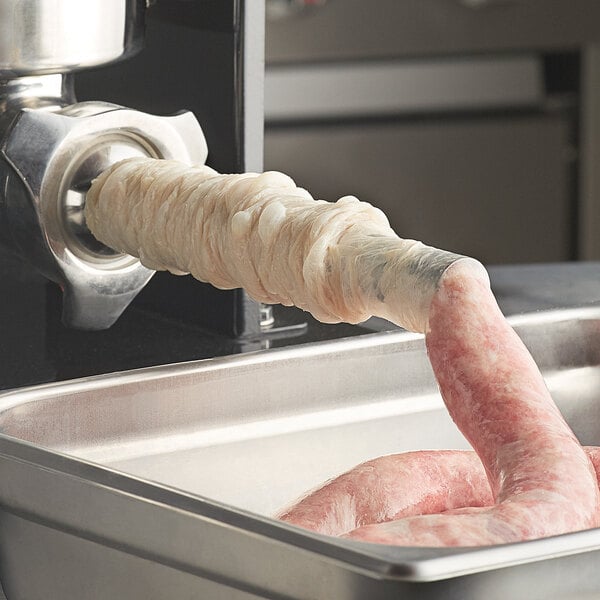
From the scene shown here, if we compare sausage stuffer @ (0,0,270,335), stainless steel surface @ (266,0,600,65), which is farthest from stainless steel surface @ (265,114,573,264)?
sausage stuffer @ (0,0,270,335)

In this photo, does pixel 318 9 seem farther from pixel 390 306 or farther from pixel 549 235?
pixel 390 306

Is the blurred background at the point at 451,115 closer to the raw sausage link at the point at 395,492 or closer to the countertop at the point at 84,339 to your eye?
the countertop at the point at 84,339

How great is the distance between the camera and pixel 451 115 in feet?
8.98

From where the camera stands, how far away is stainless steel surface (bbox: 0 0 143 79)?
807 millimetres

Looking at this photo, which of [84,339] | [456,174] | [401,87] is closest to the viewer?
[84,339]

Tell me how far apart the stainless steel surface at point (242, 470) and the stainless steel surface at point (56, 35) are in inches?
7.1

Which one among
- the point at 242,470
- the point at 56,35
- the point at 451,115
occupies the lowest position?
the point at 242,470

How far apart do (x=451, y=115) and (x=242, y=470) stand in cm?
201

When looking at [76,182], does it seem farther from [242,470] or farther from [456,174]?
[456,174]

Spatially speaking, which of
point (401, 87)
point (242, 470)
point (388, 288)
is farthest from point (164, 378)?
point (401, 87)

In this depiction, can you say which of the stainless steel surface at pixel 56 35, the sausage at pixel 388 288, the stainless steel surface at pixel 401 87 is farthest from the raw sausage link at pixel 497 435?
the stainless steel surface at pixel 401 87

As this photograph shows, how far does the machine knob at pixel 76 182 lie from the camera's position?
86 centimetres

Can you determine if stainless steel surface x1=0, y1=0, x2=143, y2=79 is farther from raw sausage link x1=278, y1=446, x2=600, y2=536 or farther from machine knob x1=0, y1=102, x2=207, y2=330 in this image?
raw sausage link x1=278, y1=446, x2=600, y2=536

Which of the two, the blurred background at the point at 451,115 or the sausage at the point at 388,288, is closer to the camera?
the sausage at the point at 388,288
